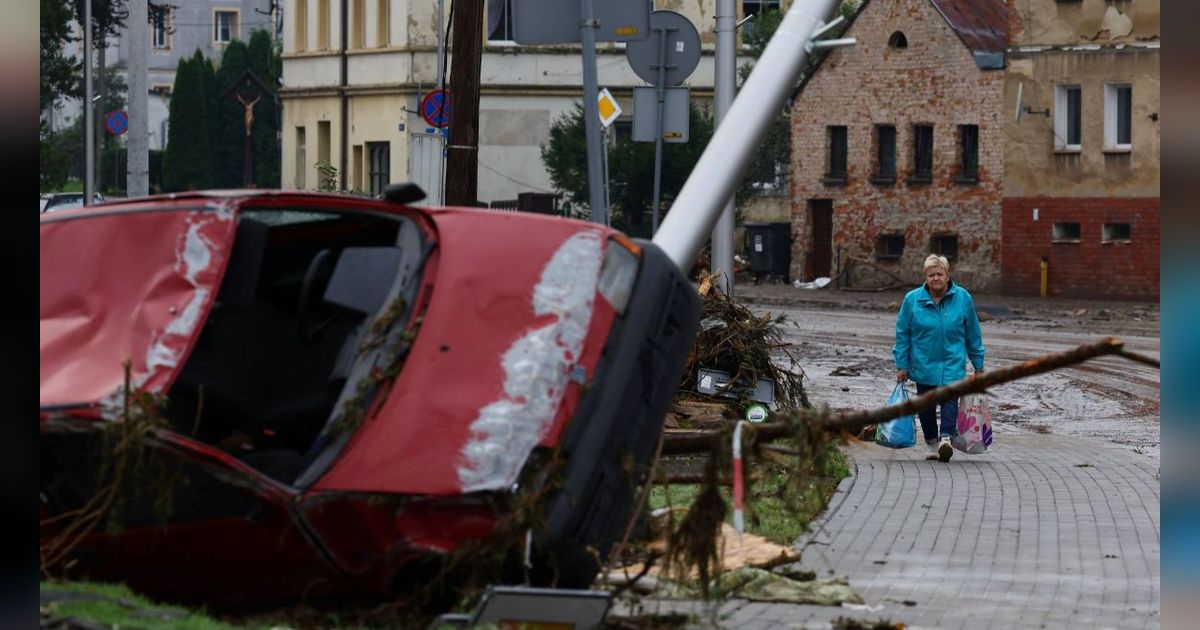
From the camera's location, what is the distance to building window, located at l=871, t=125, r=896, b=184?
47062 millimetres

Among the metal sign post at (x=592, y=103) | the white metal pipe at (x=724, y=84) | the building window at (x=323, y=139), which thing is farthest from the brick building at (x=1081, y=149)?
the metal sign post at (x=592, y=103)

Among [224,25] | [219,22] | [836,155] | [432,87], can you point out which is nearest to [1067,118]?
[836,155]

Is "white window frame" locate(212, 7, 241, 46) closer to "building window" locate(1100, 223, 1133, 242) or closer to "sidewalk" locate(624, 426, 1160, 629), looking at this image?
"building window" locate(1100, 223, 1133, 242)

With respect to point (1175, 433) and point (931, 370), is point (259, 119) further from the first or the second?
point (1175, 433)

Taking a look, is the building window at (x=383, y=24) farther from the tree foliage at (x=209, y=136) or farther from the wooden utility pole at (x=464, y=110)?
the wooden utility pole at (x=464, y=110)

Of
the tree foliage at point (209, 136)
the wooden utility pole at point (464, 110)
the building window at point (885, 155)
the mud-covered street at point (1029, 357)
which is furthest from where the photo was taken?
the tree foliage at point (209, 136)

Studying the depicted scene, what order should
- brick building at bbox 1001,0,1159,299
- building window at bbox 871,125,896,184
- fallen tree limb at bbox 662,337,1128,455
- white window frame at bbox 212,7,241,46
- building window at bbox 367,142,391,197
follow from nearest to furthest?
fallen tree limb at bbox 662,337,1128,455, brick building at bbox 1001,0,1159,299, building window at bbox 871,125,896,184, building window at bbox 367,142,391,197, white window frame at bbox 212,7,241,46

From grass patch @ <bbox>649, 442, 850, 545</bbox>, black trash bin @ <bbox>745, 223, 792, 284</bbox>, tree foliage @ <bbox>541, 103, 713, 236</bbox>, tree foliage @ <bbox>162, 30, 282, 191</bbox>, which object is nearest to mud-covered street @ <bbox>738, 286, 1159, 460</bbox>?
grass patch @ <bbox>649, 442, 850, 545</bbox>

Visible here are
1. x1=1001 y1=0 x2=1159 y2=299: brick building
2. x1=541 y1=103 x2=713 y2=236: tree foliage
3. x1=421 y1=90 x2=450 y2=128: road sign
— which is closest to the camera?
x1=421 y1=90 x2=450 y2=128: road sign

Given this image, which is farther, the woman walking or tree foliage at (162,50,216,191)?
tree foliage at (162,50,216,191)

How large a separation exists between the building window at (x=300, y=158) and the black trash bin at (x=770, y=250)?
15.5 metres

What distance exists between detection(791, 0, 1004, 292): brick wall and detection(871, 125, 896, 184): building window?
6.7 inches

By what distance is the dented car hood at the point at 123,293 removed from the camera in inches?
267

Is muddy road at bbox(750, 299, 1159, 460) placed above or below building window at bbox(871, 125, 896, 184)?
below
